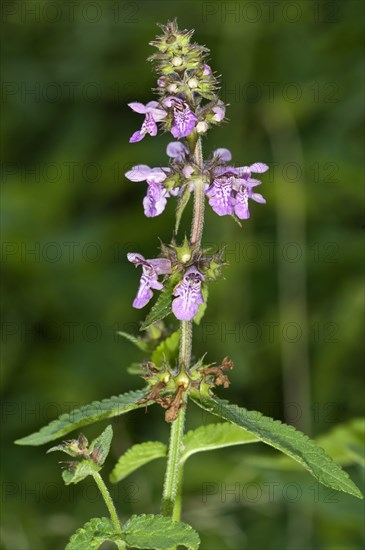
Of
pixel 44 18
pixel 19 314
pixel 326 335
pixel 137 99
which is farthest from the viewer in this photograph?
pixel 44 18

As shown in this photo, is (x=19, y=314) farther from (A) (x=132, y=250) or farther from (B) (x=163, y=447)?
(B) (x=163, y=447)

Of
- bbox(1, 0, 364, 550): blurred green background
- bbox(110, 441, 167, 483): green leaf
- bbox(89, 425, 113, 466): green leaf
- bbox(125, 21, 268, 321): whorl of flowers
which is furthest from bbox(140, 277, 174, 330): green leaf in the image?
bbox(1, 0, 364, 550): blurred green background

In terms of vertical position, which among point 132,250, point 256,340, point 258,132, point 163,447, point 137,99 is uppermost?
point 137,99

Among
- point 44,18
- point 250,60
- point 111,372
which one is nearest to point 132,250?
point 111,372

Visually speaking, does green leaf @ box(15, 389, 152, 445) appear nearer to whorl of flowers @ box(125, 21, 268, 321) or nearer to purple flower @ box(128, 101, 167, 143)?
whorl of flowers @ box(125, 21, 268, 321)

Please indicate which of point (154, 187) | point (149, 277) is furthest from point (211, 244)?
point (149, 277)

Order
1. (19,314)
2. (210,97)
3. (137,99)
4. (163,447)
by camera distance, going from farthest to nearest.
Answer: (137,99) < (19,314) < (163,447) < (210,97)

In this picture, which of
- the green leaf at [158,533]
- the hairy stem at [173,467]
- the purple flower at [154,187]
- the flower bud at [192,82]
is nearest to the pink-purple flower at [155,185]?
the purple flower at [154,187]
